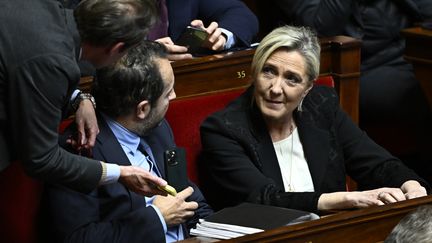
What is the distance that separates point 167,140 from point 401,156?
1409 mm

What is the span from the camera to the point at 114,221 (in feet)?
6.46

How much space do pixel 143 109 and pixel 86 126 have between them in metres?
0.15

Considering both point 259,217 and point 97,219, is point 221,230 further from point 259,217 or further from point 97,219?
point 97,219

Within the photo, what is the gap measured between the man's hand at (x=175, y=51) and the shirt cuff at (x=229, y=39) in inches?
8.2

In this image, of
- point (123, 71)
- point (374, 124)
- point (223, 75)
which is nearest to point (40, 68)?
A: point (123, 71)

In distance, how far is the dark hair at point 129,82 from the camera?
203 centimetres

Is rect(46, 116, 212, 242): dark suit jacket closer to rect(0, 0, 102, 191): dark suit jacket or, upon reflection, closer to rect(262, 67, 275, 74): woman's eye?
rect(0, 0, 102, 191): dark suit jacket

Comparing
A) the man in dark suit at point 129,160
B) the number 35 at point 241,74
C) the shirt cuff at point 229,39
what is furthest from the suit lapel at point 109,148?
the shirt cuff at point 229,39

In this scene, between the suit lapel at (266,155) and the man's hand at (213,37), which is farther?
the man's hand at (213,37)

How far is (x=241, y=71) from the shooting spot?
2.61 metres

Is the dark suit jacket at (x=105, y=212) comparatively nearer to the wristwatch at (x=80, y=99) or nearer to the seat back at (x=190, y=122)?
the wristwatch at (x=80, y=99)

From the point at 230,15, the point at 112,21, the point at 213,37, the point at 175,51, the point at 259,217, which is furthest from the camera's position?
the point at 230,15

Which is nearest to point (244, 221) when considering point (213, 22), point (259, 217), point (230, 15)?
point (259, 217)

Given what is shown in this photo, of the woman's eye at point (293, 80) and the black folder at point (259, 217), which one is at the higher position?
the woman's eye at point (293, 80)
